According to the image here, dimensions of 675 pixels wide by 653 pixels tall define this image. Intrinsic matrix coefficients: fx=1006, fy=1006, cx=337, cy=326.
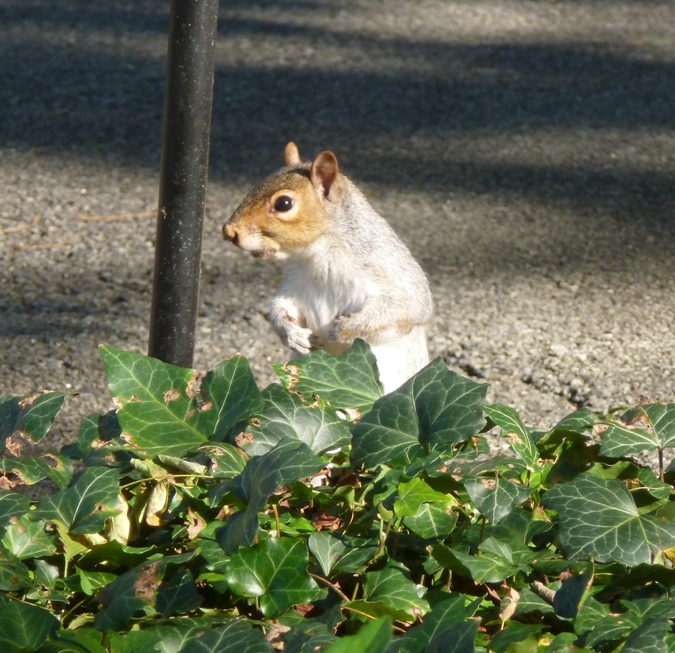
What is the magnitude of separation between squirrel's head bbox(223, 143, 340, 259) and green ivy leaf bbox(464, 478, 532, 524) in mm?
977

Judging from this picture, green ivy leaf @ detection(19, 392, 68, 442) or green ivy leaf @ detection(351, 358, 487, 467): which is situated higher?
green ivy leaf @ detection(351, 358, 487, 467)

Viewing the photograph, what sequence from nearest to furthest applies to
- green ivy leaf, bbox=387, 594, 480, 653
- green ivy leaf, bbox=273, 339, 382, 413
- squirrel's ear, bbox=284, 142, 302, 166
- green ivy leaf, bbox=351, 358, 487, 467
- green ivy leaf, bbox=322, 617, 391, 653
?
green ivy leaf, bbox=322, 617, 391, 653
green ivy leaf, bbox=387, 594, 480, 653
green ivy leaf, bbox=351, 358, 487, 467
green ivy leaf, bbox=273, 339, 382, 413
squirrel's ear, bbox=284, 142, 302, 166

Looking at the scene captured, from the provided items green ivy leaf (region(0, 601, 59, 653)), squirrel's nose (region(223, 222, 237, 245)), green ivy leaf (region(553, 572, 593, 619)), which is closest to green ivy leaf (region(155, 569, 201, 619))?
green ivy leaf (region(0, 601, 59, 653))

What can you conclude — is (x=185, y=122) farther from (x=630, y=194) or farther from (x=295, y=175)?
(x=630, y=194)

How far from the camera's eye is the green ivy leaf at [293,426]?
3.08 ft

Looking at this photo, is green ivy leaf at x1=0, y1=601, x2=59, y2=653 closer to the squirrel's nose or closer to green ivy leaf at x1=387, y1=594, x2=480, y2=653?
green ivy leaf at x1=387, y1=594, x2=480, y2=653

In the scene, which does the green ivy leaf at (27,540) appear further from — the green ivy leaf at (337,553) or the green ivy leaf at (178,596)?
the green ivy leaf at (337,553)

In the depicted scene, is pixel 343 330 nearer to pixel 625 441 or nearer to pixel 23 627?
pixel 625 441

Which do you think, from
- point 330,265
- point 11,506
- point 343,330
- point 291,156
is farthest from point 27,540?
point 291,156

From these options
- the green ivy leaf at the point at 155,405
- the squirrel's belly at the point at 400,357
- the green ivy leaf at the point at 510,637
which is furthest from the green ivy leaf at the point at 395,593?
the squirrel's belly at the point at 400,357

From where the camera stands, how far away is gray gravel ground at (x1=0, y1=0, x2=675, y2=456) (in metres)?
2.40

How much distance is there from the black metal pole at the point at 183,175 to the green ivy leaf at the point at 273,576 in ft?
1.86

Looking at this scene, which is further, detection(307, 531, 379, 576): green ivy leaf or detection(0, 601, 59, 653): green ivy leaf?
detection(307, 531, 379, 576): green ivy leaf

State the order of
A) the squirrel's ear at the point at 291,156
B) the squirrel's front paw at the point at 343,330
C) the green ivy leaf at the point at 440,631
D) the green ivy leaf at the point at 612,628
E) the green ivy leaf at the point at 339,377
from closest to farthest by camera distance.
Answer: the green ivy leaf at the point at 440,631 < the green ivy leaf at the point at 612,628 < the green ivy leaf at the point at 339,377 < the squirrel's front paw at the point at 343,330 < the squirrel's ear at the point at 291,156
